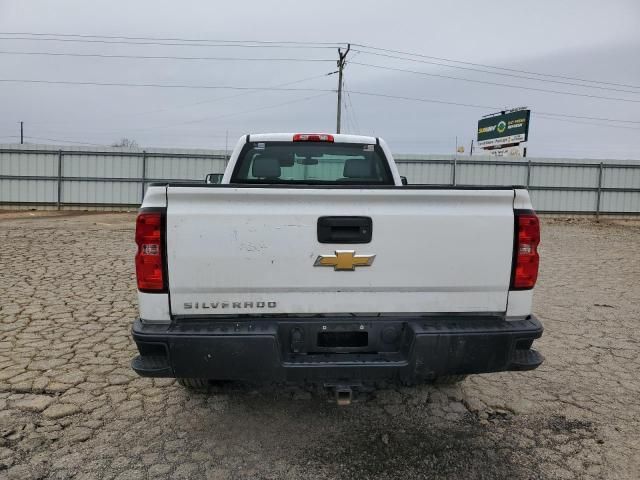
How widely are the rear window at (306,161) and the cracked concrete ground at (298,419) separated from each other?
1.95 meters

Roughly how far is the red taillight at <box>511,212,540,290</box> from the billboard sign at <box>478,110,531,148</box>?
28.5m

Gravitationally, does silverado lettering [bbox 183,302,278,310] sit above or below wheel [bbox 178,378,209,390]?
above

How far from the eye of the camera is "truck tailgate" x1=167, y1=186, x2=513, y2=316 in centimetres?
261

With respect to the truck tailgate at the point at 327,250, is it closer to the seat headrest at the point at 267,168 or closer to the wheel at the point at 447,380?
the wheel at the point at 447,380

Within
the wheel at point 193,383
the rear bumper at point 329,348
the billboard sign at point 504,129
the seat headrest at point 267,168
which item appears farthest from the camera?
the billboard sign at point 504,129

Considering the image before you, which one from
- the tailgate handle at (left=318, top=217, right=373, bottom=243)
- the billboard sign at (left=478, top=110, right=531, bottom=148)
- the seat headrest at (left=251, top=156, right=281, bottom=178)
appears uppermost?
the billboard sign at (left=478, top=110, right=531, bottom=148)

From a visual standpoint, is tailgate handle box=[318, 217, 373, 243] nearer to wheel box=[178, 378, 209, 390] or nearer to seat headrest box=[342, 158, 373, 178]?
wheel box=[178, 378, 209, 390]

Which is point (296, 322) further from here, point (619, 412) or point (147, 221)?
point (619, 412)

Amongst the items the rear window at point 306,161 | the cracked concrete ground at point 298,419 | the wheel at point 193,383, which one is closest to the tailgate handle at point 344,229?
the cracked concrete ground at point 298,419

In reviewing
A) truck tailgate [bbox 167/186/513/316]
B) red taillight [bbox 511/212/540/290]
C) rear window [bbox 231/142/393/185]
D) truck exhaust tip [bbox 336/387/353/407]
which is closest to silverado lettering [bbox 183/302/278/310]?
truck tailgate [bbox 167/186/513/316]

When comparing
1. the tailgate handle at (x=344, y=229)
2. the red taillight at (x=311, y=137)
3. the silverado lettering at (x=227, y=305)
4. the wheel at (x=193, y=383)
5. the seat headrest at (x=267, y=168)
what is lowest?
the wheel at (x=193, y=383)

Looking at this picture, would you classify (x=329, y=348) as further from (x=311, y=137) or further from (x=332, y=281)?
(x=311, y=137)

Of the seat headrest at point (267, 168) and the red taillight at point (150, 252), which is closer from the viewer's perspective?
the red taillight at point (150, 252)

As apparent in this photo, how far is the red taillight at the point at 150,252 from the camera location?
2.56 metres
